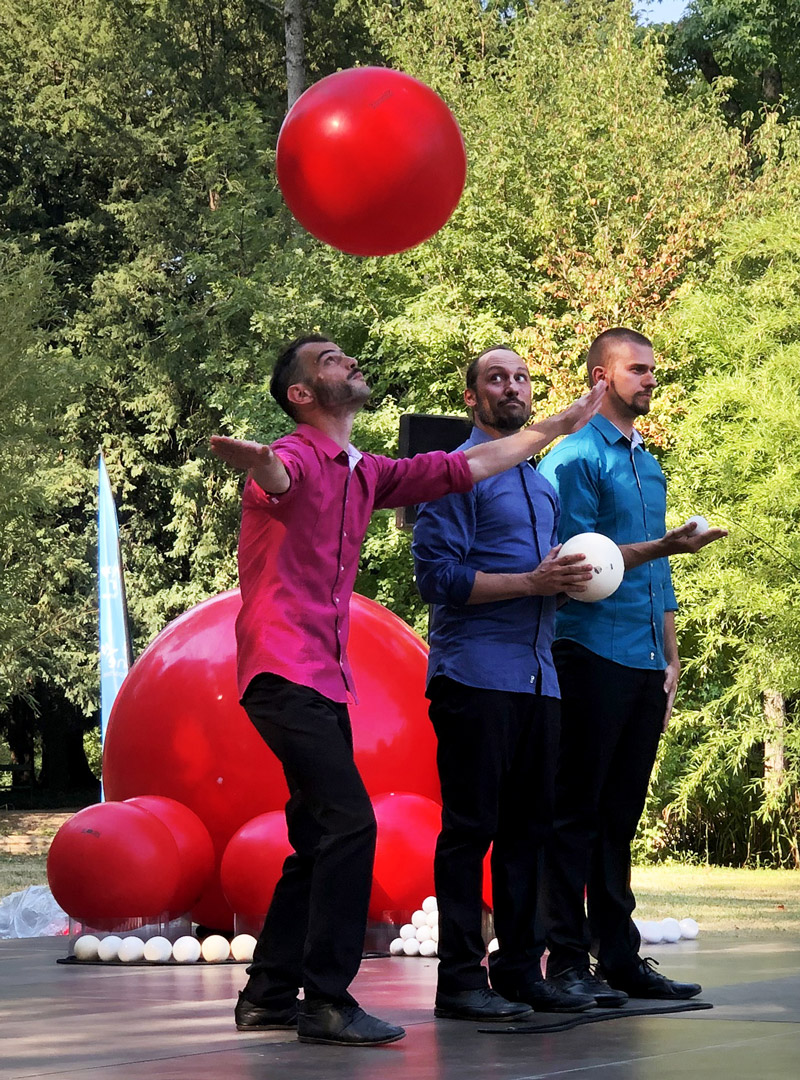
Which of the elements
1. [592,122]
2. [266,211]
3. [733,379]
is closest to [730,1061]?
[733,379]

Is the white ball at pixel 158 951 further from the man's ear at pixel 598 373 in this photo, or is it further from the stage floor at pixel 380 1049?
the man's ear at pixel 598 373

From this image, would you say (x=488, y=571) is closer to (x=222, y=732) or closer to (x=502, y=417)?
(x=502, y=417)

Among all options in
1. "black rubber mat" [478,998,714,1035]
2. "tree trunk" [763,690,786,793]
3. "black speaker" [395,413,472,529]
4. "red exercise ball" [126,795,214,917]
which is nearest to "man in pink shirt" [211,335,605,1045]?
"black rubber mat" [478,998,714,1035]

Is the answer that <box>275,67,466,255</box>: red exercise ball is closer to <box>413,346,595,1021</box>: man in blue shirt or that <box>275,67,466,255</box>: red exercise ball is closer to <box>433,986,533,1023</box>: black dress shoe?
<box>413,346,595,1021</box>: man in blue shirt

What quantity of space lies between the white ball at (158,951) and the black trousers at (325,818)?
232 centimetres

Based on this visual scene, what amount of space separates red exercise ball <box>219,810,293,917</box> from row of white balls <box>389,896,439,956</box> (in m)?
0.60

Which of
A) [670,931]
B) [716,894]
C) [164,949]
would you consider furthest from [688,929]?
[716,894]

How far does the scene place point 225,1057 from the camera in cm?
416

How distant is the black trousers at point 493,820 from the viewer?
4.82m

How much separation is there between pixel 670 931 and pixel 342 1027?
3.39 m

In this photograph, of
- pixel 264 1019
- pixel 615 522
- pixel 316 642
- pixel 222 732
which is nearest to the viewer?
pixel 316 642

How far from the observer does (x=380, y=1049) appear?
14.0 feet

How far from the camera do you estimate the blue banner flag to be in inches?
Answer: 519

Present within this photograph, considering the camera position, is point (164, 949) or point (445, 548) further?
Result: point (164, 949)
